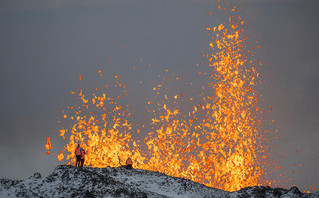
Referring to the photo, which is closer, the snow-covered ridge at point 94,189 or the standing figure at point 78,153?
the snow-covered ridge at point 94,189

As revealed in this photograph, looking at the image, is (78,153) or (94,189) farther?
(78,153)

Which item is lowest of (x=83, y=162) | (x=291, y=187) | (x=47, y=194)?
(x=47, y=194)

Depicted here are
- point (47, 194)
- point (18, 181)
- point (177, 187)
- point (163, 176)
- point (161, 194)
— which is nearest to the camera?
point (47, 194)

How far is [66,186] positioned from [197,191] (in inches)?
424

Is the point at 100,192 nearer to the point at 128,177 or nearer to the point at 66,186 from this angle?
the point at 66,186

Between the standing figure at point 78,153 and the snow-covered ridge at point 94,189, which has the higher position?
the standing figure at point 78,153

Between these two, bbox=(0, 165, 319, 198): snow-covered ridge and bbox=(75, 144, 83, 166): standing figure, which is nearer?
bbox=(0, 165, 319, 198): snow-covered ridge

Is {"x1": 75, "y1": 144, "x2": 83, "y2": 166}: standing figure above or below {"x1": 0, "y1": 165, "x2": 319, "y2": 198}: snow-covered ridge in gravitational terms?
above

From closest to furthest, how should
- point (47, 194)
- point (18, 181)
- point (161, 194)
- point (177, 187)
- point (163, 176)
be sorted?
point (47, 194), point (18, 181), point (161, 194), point (177, 187), point (163, 176)

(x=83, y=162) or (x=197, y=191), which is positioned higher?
(x=83, y=162)

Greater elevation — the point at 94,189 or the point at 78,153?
the point at 78,153

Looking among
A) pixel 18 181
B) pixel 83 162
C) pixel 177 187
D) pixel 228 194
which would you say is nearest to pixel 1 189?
pixel 18 181

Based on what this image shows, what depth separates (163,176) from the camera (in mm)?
34500

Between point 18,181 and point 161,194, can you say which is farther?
point 161,194
